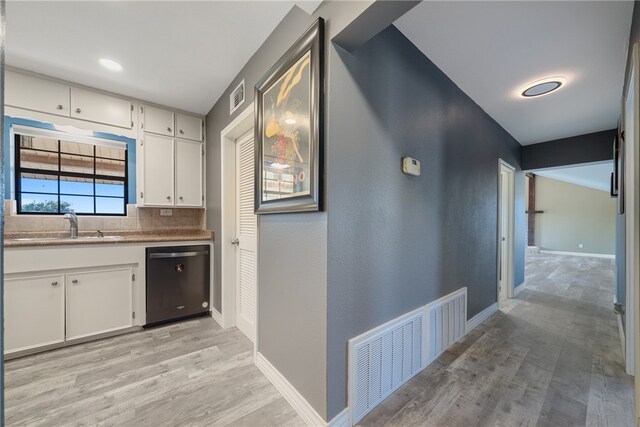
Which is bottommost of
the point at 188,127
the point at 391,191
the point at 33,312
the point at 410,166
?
the point at 33,312

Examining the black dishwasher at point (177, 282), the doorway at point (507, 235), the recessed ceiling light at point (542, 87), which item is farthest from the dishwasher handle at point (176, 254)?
the doorway at point (507, 235)

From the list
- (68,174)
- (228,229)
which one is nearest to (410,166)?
(228,229)

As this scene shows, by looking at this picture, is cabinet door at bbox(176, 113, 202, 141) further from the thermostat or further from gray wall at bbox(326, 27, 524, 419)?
the thermostat

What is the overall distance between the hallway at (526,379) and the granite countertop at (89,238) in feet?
8.01

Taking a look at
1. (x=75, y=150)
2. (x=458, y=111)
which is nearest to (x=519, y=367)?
(x=458, y=111)

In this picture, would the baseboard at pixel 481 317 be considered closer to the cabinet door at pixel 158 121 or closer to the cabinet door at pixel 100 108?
the cabinet door at pixel 158 121

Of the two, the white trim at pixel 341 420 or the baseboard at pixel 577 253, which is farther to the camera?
the baseboard at pixel 577 253

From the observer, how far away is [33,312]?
2.12 meters

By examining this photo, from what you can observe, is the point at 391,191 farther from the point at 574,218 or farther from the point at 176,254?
the point at 574,218

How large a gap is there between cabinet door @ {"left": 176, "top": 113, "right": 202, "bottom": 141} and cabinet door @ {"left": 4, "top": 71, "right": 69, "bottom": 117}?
3.13 feet

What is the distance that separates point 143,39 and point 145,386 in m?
2.50

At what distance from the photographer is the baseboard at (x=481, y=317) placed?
2606 mm

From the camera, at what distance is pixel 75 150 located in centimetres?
277

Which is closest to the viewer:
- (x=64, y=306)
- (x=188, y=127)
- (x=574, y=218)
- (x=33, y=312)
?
(x=33, y=312)
